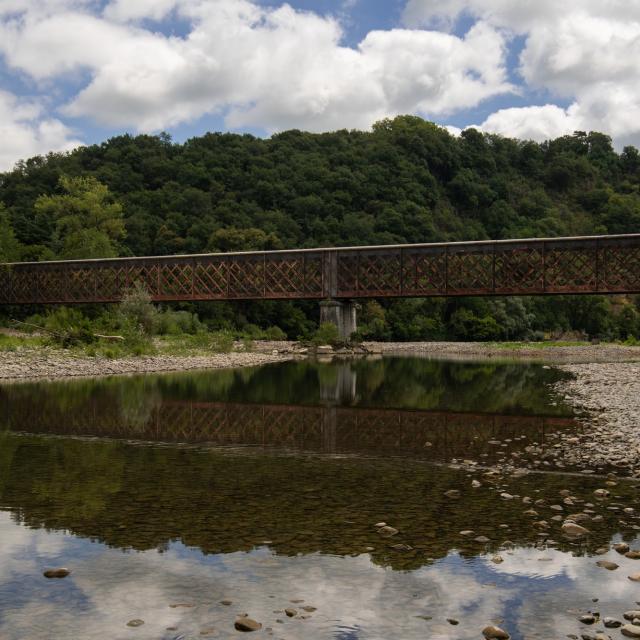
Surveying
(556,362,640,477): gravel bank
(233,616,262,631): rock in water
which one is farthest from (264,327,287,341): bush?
(233,616,262,631): rock in water

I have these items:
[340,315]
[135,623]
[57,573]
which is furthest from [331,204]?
[135,623]

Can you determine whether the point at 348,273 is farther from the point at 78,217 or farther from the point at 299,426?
the point at 299,426

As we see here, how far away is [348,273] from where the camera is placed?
62.3 m

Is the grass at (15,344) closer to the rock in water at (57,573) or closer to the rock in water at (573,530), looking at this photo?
the rock in water at (57,573)

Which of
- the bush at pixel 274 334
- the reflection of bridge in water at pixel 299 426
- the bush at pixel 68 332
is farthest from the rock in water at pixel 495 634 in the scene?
the bush at pixel 274 334

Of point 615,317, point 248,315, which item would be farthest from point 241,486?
point 615,317

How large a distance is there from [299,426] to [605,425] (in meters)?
7.16

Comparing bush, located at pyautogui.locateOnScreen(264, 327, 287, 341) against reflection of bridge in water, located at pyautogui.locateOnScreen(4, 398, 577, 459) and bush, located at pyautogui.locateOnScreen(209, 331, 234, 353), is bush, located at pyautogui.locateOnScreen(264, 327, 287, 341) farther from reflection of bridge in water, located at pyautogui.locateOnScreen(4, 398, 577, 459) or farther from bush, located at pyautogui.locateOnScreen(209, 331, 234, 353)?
reflection of bridge in water, located at pyautogui.locateOnScreen(4, 398, 577, 459)

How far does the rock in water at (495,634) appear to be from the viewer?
5.62 metres

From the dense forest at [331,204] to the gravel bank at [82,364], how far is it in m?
37.3

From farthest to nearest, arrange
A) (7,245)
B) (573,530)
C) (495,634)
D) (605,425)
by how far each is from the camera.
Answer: (7,245), (605,425), (573,530), (495,634)

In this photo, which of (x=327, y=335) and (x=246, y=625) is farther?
(x=327, y=335)

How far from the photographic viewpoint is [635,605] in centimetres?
620

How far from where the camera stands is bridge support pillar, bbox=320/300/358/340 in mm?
62125
